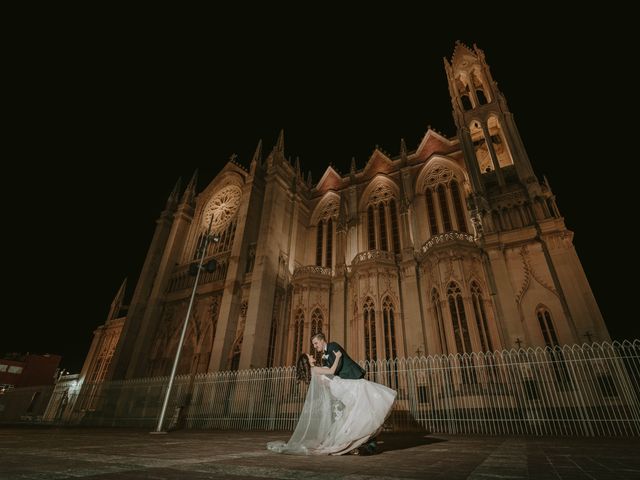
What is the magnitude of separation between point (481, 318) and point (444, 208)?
27.8 feet

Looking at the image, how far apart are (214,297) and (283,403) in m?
11.0

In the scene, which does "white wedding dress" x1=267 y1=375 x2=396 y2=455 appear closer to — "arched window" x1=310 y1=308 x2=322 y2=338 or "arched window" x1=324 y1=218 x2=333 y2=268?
"arched window" x1=310 y1=308 x2=322 y2=338

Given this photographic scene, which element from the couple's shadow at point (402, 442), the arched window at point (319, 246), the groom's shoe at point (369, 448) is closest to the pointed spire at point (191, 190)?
the arched window at point (319, 246)

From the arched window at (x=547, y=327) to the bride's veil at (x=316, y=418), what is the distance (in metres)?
12.7

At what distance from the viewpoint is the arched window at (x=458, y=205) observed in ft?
65.3

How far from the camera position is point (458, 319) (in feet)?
51.5

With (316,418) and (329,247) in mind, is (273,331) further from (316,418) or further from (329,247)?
(316,418)

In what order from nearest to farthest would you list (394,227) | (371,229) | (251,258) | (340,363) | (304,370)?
(340,363) < (304,370) < (394,227) < (251,258) < (371,229)

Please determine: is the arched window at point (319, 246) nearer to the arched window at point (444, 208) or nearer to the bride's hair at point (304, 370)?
the arched window at point (444, 208)

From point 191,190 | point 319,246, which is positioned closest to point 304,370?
point 319,246

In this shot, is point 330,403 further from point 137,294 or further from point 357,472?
point 137,294

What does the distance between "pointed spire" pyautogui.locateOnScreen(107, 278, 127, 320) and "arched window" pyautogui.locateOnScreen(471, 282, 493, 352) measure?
121 ft

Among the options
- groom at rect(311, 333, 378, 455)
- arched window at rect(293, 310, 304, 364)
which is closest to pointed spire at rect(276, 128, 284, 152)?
arched window at rect(293, 310, 304, 364)

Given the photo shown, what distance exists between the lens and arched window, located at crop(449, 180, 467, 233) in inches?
784
